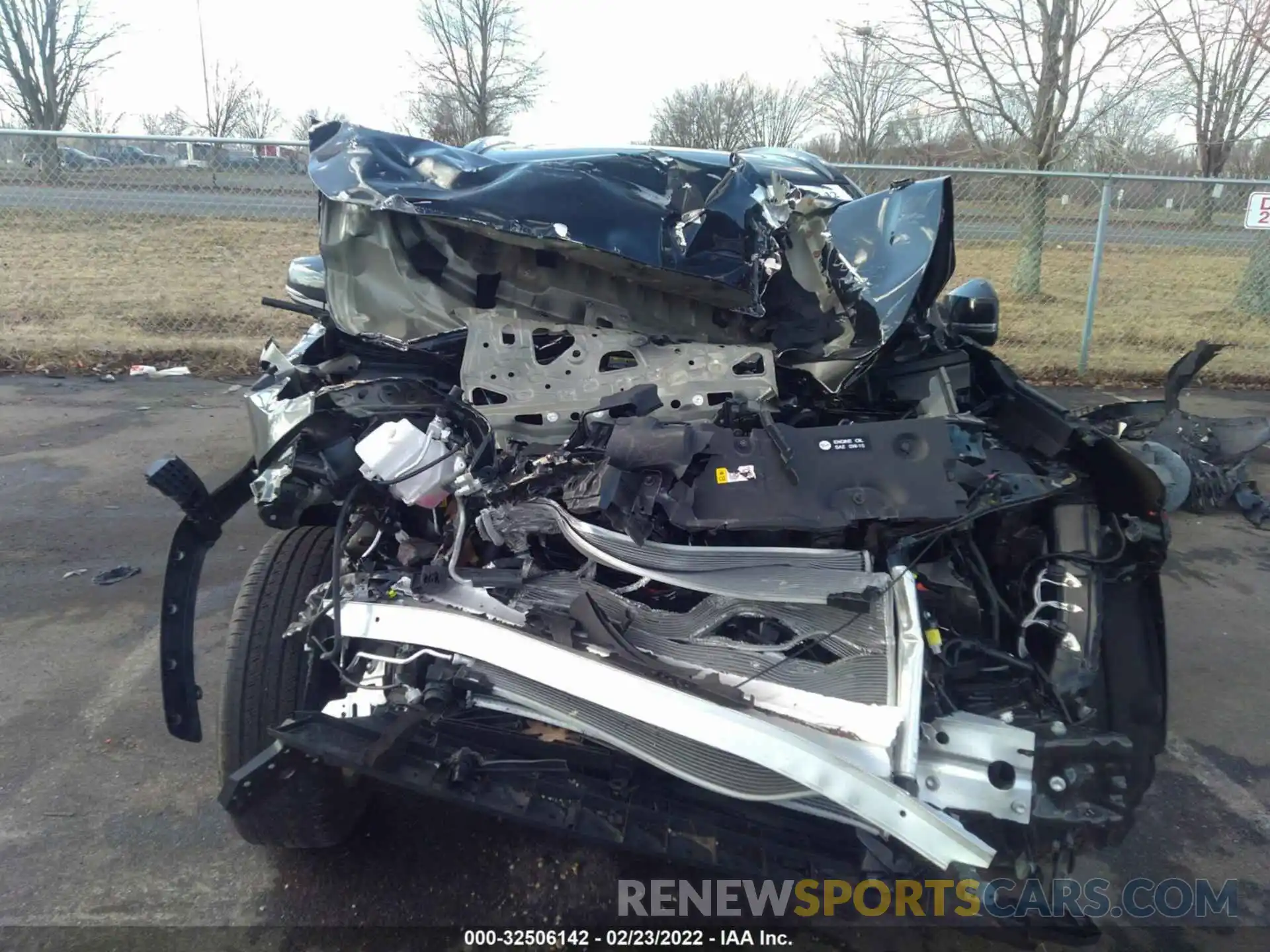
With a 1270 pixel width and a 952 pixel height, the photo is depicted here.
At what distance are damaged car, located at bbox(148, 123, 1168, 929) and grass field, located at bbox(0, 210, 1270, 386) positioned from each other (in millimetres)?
6273

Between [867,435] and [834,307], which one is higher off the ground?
[834,307]

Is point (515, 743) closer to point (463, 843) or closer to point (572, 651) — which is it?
point (572, 651)


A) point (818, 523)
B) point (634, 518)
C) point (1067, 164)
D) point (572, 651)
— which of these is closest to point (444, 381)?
point (634, 518)

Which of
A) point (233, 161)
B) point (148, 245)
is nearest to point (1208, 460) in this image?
point (233, 161)

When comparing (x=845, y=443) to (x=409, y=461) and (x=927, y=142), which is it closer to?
(x=409, y=461)

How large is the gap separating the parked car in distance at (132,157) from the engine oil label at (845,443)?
7.33m

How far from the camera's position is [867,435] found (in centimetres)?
214

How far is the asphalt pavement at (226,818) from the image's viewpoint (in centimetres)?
229

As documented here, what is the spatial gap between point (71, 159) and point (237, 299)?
1.90 metres

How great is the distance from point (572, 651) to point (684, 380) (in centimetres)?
101

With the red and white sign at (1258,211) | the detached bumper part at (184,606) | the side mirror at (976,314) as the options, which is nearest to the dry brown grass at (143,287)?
the detached bumper part at (184,606)

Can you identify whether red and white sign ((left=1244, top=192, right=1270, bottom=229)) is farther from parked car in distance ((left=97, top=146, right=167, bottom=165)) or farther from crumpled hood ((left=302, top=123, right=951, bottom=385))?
parked car in distance ((left=97, top=146, right=167, bottom=165))

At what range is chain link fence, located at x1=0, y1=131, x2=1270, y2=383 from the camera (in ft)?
24.5

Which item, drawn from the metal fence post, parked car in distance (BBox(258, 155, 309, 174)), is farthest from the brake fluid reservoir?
the metal fence post
